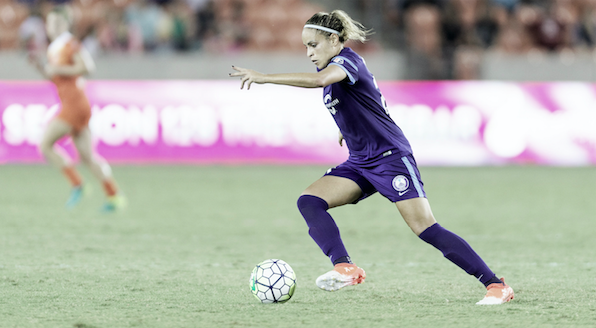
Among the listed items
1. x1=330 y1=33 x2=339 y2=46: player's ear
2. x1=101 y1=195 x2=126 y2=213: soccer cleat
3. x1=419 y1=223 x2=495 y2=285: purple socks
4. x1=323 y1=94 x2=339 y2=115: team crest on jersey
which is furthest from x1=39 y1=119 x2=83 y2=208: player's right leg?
x1=419 y1=223 x2=495 y2=285: purple socks

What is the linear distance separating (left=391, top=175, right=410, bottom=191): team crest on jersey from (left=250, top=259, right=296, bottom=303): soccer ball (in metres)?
0.78

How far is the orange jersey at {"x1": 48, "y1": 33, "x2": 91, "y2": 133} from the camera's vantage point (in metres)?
9.48

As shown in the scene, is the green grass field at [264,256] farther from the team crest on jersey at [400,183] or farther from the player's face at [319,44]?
the player's face at [319,44]

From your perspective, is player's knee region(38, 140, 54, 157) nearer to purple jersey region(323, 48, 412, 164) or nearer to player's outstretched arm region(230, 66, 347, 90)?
purple jersey region(323, 48, 412, 164)

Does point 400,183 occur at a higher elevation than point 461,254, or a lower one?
higher

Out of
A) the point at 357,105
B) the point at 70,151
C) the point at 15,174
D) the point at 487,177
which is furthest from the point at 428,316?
the point at 70,151

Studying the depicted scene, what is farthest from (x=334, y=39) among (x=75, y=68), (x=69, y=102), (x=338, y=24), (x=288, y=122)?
(x=288, y=122)

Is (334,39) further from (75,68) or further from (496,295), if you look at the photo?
(75,68)

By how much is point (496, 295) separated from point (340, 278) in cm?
88

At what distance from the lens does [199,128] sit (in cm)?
1476

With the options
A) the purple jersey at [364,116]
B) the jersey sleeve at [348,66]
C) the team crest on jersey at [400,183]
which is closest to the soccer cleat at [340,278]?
the team crest on jersey at [400,183]

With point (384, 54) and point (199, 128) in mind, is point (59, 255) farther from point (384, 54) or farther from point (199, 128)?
point (384, 54)

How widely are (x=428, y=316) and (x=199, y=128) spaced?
34.7 ft

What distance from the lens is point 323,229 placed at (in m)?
5.13
